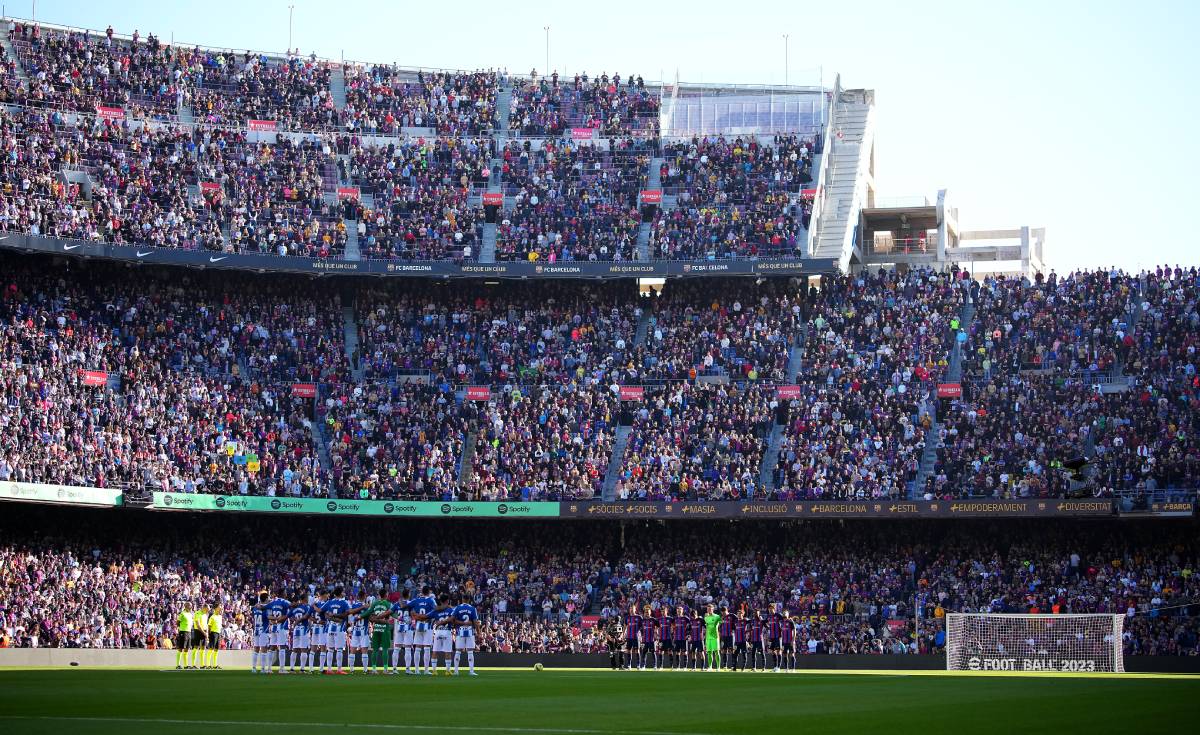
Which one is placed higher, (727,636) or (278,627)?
(278,627)

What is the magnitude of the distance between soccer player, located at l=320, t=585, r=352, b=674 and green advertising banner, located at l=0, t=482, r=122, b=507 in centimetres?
1516

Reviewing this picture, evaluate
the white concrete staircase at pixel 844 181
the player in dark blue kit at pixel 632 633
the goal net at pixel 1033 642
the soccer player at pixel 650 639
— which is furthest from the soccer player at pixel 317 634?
the white concrete staircase at pixel 844 181

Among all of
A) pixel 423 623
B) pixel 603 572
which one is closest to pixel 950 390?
pixel 603 572

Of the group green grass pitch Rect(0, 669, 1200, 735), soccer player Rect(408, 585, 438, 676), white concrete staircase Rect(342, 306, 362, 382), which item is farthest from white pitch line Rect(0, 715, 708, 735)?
white concrete staircase Rect(342, 306, 362, 382)

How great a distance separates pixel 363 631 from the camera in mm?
36969

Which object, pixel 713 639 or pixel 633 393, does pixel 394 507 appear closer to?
pixel 633 393

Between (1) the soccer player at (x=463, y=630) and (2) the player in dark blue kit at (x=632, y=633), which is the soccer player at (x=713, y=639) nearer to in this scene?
(2) the player in dark blue kit at (x=632, y=633)

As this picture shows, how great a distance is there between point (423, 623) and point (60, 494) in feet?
59.6

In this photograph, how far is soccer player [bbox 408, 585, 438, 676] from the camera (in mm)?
35281

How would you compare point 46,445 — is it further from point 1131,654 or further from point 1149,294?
point 1149,294

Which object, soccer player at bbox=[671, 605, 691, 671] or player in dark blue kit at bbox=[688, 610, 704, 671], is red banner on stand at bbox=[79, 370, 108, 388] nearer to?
soccer player at bbox=[671, 605, 691, 671]

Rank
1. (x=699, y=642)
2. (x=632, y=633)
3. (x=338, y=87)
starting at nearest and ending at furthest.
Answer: (x=632, y=633)
(x=699, y=642)
(x=338, y=87)

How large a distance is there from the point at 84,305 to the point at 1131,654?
39.2 m

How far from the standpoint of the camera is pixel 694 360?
195 feet
